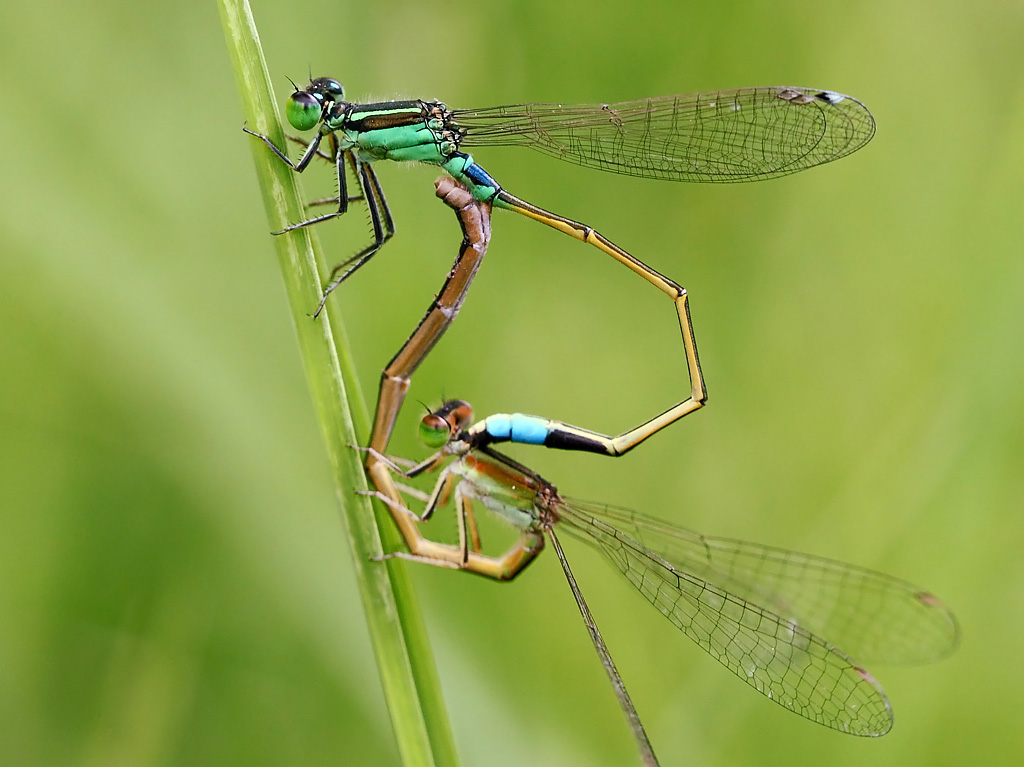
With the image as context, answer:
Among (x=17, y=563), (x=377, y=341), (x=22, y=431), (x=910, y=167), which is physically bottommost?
(x=17, y=563)

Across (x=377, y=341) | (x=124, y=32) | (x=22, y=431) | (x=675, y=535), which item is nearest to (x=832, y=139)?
(x=675, y=535)

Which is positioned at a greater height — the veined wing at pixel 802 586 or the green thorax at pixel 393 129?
the green thorax at pixel 393 129

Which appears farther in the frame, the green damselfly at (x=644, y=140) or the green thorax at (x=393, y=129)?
the green damselfly at (x=644, y=140)

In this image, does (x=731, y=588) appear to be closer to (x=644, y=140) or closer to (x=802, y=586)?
(x=802, y=586)

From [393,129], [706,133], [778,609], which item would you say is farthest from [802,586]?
[393,129]

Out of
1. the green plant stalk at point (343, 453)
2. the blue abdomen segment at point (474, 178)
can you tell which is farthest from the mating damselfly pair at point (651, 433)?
the green plant stalk at point (343, 453)

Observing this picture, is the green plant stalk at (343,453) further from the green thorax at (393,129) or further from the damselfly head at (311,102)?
the green thorax at (393,129)

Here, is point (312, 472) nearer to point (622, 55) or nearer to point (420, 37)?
point (420, 37)
